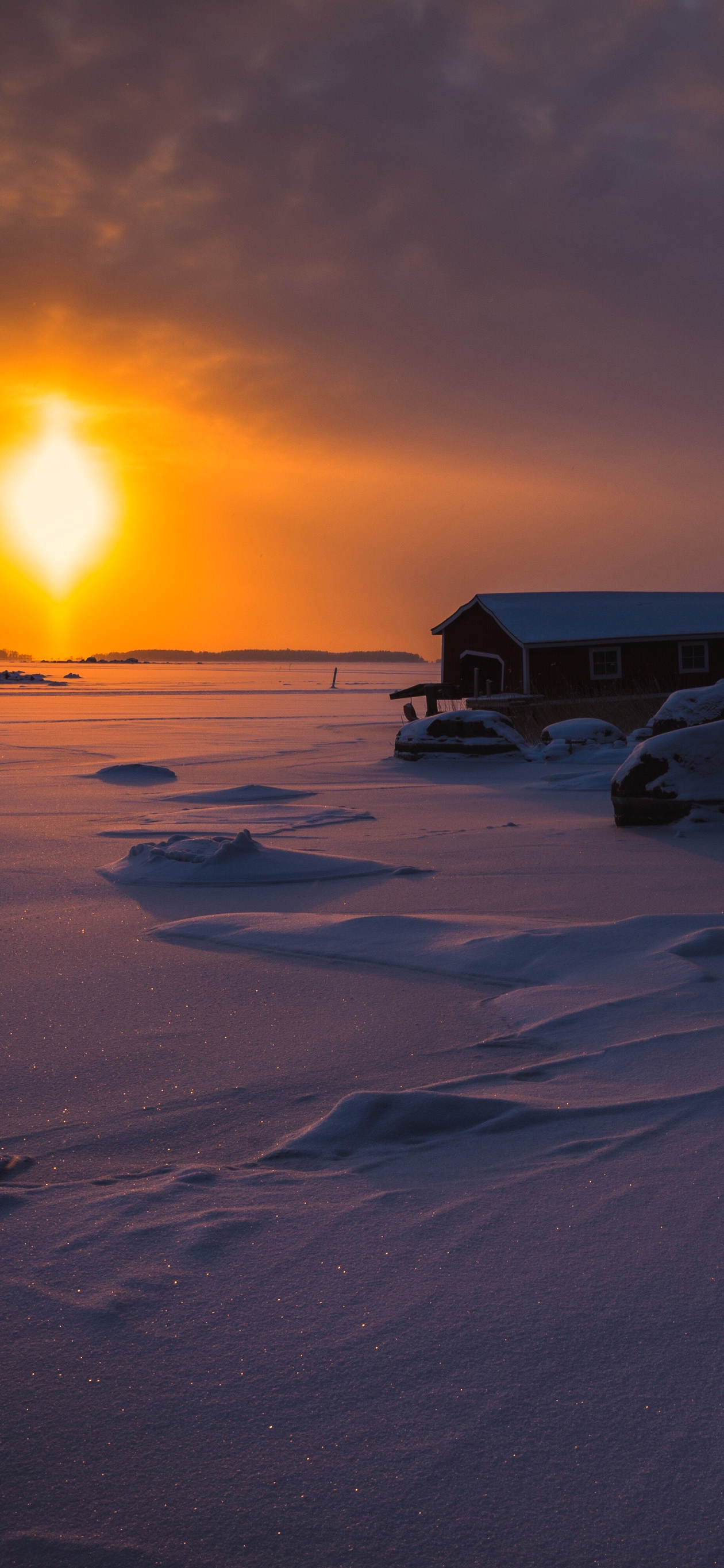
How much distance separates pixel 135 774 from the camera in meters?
15.0

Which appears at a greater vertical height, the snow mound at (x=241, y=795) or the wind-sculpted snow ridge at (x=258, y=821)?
the snow mound at (x=241, y=795)

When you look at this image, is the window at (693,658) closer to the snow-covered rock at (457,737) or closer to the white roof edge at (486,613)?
the white roof edge at (486,613)

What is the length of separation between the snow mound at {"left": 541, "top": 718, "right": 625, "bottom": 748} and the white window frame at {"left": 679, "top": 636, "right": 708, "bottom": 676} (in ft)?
48.7

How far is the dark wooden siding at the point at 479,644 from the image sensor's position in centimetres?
3100

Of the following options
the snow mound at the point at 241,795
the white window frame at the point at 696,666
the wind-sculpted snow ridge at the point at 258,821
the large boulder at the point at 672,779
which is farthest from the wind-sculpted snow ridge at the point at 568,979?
the white window frame at the point at 696,666

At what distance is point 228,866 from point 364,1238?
200 inches

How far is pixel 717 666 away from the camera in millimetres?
32875

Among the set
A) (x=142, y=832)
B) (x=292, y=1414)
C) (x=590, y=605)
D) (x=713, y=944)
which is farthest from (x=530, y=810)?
(x=590, y=605)

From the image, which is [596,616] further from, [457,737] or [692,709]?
[692,709]

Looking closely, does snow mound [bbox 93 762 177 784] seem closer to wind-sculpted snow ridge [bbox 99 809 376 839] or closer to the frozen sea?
wind-sculpted snow ridge [bbox 99 809 376 839]

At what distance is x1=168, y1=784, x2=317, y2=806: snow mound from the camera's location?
11922 millimetres

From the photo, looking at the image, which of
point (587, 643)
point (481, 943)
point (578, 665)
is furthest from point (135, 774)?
point (587, 643)

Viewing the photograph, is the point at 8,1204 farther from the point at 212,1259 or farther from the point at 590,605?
the point at 590,605

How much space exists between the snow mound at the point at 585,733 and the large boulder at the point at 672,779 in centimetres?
813
